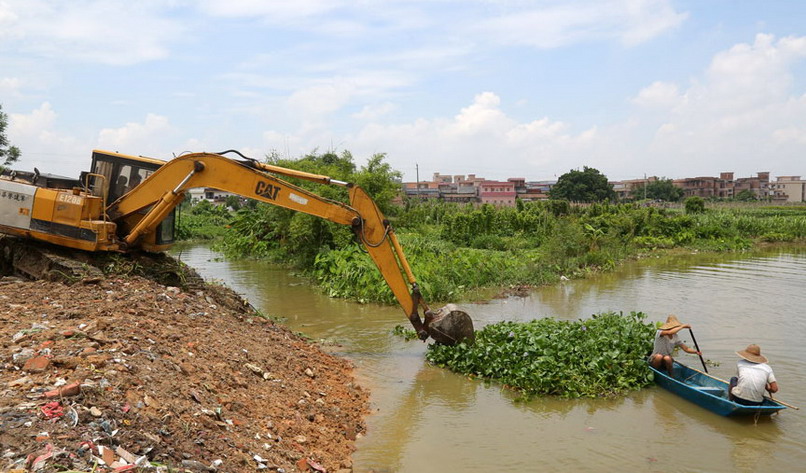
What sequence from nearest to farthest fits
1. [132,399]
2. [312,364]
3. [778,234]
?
[132,399], [312,364], [778,234]

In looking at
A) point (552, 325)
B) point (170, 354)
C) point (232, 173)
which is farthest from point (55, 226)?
point (552, 325)

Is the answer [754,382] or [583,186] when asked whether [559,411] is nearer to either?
[754,382]

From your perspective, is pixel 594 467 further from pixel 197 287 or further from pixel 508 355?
pixel 197 287

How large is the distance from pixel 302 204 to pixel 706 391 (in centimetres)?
707

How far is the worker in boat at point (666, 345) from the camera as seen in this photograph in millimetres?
9281

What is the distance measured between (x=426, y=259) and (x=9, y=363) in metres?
13.6

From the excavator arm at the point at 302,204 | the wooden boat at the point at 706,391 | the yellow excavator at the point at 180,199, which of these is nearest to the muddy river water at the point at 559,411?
the wooden boat at the point at 706,391

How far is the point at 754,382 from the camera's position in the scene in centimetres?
797

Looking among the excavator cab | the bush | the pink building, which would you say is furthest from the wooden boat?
the pink building

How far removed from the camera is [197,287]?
11.2 metres

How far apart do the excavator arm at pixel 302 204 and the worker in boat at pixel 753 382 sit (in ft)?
13.9

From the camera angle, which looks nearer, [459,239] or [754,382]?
[754,382]

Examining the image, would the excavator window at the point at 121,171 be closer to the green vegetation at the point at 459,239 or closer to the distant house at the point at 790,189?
the green vegetation at the point at 459,239

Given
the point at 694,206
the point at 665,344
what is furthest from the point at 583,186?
the point at 665,344
